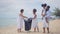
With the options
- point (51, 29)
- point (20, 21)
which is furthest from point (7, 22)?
point (51, 29)

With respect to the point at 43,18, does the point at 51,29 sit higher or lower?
lower

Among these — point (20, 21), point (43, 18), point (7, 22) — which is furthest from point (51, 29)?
point (7, 22)

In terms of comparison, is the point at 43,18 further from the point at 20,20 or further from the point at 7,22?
the point at 7,22

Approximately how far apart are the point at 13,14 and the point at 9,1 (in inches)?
7.5

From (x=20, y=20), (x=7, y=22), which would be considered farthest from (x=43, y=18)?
(x=7, y=22)

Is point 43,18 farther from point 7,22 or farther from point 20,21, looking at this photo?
point 7,22

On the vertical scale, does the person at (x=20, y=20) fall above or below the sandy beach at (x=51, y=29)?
above

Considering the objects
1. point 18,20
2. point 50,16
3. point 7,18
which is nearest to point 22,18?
point 18,20

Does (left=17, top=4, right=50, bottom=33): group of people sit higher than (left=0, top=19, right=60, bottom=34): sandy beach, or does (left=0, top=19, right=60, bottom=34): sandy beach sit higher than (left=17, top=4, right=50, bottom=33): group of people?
(left=17, top=4, right=50, bottom=33): group of people

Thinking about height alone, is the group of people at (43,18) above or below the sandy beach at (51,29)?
above

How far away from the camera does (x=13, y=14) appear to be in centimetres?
204

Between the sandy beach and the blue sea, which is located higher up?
the blue sea

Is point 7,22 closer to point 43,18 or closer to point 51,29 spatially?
point 43,18

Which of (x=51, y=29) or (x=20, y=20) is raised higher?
(x=20, y=20)
